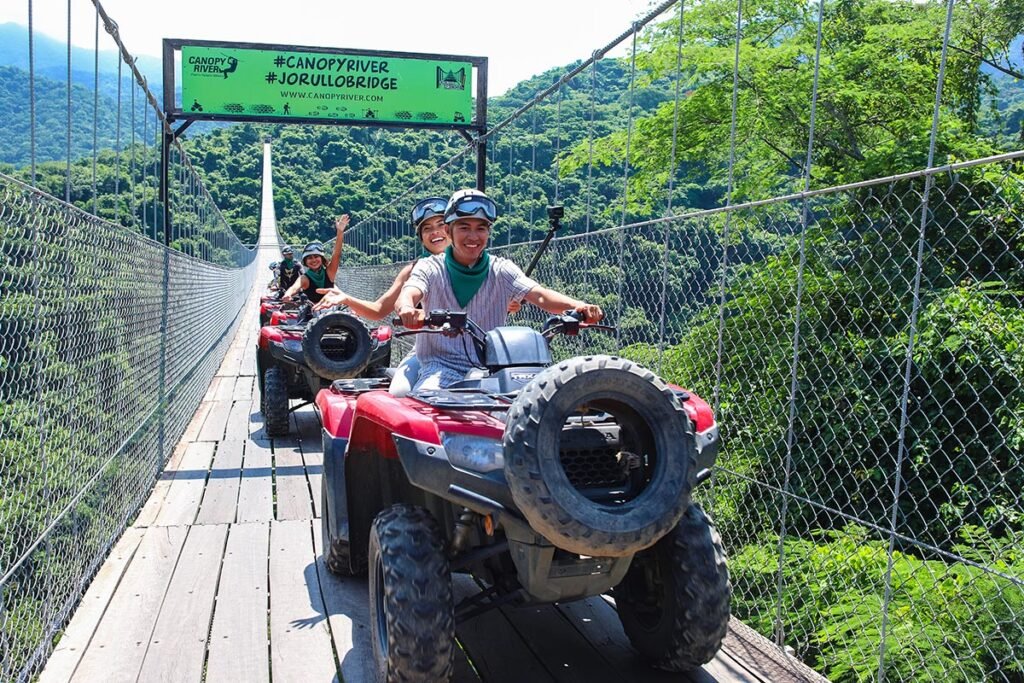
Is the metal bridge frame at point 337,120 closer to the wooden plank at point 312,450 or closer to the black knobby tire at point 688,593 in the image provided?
the wooden plank at point 312,450

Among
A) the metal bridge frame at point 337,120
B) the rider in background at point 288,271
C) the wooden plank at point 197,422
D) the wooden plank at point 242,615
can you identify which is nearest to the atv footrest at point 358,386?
the wooden plank at point 242,615

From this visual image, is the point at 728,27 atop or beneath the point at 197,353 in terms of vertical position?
atop

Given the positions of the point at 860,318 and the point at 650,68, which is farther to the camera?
the point at 650,68

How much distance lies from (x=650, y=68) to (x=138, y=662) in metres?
12.9

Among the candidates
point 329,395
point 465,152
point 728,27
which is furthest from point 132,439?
point 728,27

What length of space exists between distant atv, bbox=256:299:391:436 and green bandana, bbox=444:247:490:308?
3.29 metres

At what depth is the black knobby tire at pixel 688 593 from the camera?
315 centimetres

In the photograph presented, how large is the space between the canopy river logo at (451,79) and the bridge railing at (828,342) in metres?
0.79

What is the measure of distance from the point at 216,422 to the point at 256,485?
287 centimetres

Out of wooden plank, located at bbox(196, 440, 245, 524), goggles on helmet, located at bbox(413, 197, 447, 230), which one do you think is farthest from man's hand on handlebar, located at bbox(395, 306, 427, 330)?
wooden plank, located at bbox(196, 440, 245, 524)

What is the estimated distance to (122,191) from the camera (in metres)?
5.51

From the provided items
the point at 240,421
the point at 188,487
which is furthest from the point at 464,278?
the point at 240,421

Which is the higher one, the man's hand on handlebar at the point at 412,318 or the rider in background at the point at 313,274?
the rider in background at the point at 313,274

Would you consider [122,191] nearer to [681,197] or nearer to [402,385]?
[402,385]
